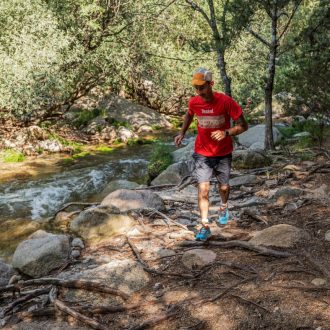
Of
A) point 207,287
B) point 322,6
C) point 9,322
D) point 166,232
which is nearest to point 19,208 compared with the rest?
point 166,232

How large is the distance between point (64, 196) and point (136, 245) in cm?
679

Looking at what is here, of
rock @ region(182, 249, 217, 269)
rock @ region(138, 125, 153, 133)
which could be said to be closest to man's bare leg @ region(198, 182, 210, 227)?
rock @ region(182, 249, 217, 269)

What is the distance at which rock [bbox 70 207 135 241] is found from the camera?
7.27 meters

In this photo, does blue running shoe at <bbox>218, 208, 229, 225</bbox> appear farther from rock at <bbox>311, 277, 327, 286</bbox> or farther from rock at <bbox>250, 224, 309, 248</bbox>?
rock at <bbox>311, 277, 327, 286</bbox>

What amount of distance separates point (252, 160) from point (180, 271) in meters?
7.05

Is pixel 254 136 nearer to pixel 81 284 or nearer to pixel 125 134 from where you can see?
pixel 125 134

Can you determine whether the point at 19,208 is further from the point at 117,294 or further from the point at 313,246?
the point at 313,246

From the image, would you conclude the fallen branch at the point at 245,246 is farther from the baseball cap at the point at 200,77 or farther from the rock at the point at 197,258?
the baseball cap at the point at 200,77

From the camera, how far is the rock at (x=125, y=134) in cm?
2182

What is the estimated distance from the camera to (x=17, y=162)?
17.3 meters

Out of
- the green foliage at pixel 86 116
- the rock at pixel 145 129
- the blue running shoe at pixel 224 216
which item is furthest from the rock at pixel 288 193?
the green foliage at pixel 86 116

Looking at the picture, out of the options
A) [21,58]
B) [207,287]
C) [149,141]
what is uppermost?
[21,58]

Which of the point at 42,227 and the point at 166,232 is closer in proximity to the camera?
the point at 166,232

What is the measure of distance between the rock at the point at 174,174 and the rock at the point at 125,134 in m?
9.11
